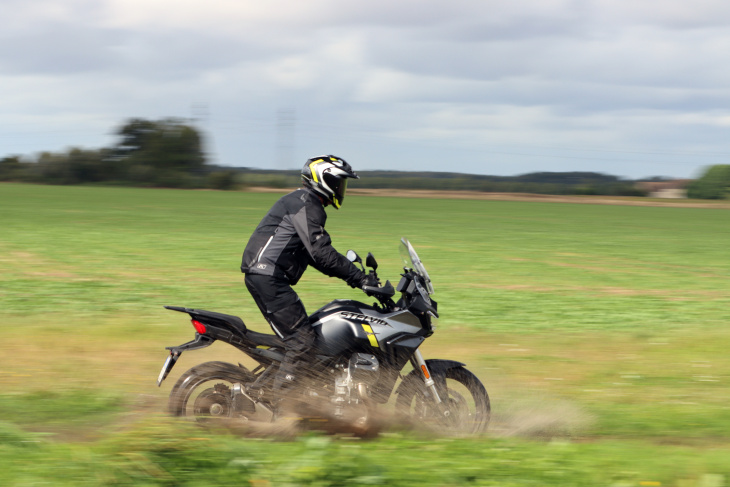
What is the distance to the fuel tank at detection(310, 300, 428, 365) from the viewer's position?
20.1 feet

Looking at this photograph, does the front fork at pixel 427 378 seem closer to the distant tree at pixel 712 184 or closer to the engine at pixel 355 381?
the engine at pixel 355 381

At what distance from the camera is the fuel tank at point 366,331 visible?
20.1 feet

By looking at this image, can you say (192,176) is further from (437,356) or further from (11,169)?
(437,356)

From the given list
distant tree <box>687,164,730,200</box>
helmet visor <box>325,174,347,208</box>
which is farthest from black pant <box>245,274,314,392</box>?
distant tree <box>687,164,730,200</box>

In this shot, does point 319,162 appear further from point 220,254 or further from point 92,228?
point 92,228

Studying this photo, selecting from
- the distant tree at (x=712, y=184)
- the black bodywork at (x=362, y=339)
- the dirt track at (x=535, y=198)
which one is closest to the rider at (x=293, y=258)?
the black bodywork at (x=362, y=339)

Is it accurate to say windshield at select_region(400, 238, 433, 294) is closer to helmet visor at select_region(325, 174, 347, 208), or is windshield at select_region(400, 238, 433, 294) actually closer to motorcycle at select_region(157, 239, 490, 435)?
motorcycle at select_region(157, 239, 490, 435)

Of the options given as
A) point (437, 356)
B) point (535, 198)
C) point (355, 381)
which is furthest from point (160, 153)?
point (355, 381)

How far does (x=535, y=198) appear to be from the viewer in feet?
249

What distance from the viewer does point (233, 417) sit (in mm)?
6105

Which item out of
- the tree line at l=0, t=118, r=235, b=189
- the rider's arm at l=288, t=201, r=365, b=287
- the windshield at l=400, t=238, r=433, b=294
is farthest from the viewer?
the tree line at l=0, t=118, r=235, b=189

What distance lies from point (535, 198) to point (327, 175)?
7160 centimetres

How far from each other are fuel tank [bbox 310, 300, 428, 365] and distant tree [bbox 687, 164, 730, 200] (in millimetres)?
83151

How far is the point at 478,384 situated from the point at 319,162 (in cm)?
210
